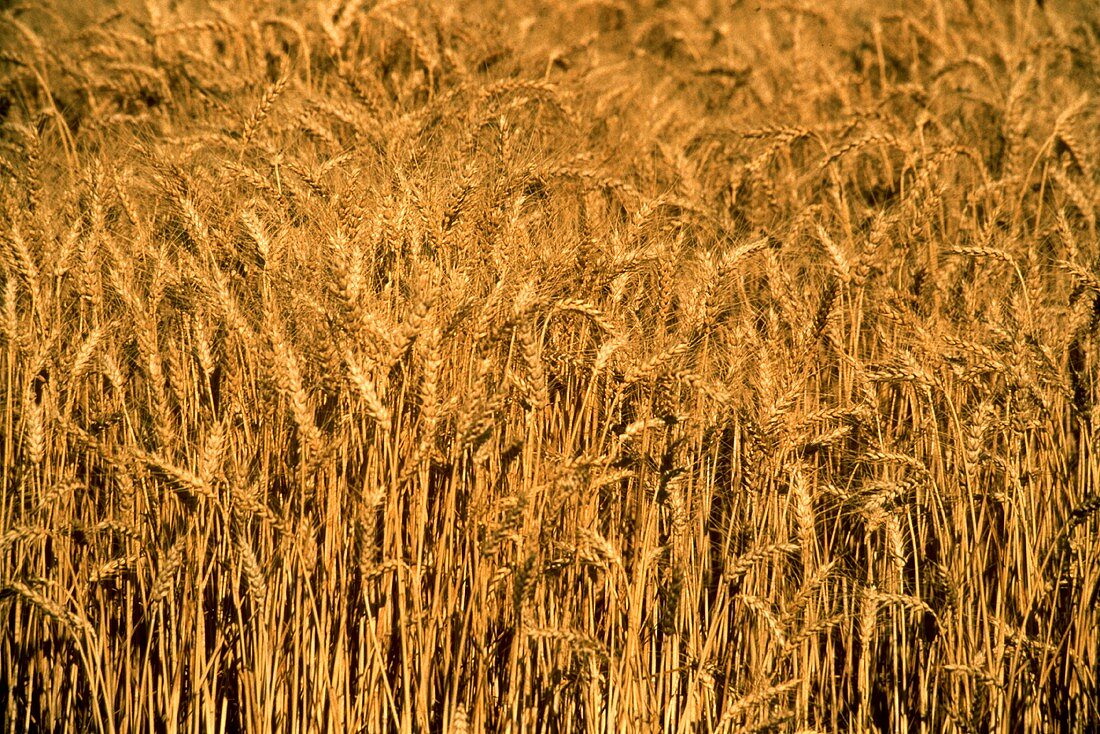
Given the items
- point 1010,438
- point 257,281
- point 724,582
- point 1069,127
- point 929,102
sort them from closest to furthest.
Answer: point 724,582 < point 1010,438 < point 257,281 < point 1069,127 < point 929,102

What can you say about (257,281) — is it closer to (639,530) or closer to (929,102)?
(639,530)

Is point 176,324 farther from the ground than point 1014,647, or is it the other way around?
point 176,324

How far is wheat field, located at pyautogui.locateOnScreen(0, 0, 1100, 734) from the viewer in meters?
1.73

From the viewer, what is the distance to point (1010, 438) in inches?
79.4

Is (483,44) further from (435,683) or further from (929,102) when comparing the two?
(435,683)

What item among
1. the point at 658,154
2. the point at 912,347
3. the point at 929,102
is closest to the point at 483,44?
the point at 658,154

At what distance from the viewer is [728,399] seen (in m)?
1.84

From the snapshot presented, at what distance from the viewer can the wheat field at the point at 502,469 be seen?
1.73 meters

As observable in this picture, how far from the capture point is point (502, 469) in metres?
1.93

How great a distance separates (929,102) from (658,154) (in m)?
1.11

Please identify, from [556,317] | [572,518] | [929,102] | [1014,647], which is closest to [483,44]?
[929,102]

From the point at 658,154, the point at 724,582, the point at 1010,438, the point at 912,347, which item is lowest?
the point at 724,582

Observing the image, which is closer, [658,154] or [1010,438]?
[1010,438]

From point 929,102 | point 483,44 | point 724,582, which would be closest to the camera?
point 724,582
